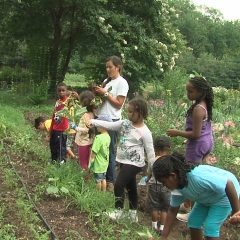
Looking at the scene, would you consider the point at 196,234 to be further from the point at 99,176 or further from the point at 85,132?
the point at 85,132

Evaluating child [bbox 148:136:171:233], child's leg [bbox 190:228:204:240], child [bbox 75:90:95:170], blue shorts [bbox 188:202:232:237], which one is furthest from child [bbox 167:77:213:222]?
child [bbox 75:90:95:170]

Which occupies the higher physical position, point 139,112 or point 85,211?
point 139,112

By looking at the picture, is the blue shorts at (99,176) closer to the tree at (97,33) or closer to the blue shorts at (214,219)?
the blue shorts at (214,219)

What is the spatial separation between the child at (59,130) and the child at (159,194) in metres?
1.79

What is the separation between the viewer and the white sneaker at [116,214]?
5094 millimetres

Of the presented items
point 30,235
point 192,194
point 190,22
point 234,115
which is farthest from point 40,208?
point 190,22

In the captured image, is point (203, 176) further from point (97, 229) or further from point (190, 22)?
point (190, 22)

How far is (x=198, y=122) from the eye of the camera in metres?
5.09

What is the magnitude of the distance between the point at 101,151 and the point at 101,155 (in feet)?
0.21

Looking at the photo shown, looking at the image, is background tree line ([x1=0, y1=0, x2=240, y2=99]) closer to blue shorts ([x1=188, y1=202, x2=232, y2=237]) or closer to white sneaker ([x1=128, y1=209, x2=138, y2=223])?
white sneaker ([x1=128, y1=209, x2=138, y2=223])

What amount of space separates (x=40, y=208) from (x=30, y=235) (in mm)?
926

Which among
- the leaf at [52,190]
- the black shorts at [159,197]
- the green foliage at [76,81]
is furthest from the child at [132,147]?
the green foliage at [76,81]

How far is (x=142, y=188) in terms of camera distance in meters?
6.81

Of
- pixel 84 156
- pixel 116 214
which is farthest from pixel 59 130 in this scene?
pixel 116 214
